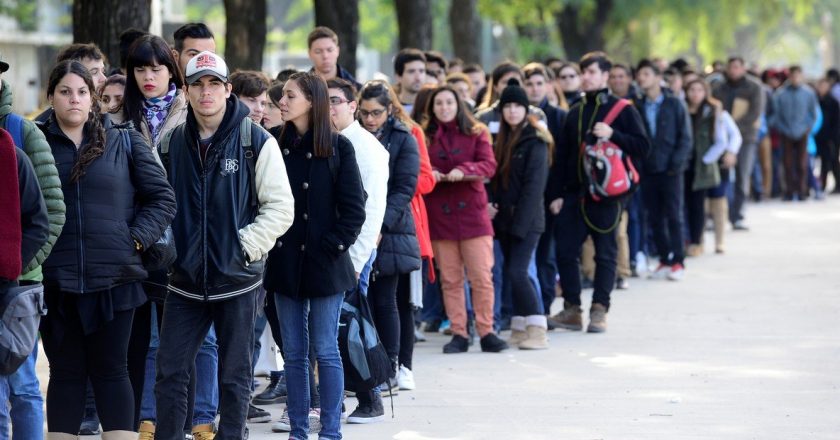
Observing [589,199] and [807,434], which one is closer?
[807,434]

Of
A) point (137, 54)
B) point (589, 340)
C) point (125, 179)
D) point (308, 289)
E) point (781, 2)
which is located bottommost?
point (589, 340)

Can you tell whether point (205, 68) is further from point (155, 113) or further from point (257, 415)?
point (257, 415)

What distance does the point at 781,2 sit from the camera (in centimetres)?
3744

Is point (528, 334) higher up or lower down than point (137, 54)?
lower down

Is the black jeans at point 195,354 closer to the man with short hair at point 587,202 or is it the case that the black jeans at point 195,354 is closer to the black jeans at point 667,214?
the man with short hair at point 587,202

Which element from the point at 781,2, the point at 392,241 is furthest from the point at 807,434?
the point at 781,2

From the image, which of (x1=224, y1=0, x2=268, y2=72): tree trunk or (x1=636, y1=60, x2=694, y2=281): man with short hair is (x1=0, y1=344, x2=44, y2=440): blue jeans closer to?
(x1=636, y1=60, x2=694, y2=281): man with short hair

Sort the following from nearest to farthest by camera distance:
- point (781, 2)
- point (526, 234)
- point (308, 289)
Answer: point (308, 289) → point (526, 234) → point (781, 2)

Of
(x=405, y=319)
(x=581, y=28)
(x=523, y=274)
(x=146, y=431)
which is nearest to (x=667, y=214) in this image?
(x=523, y=274)

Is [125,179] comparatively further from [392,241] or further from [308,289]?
[392,241]

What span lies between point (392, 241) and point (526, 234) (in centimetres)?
205

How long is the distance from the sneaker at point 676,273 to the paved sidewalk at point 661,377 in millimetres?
278

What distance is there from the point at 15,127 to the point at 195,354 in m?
1.31

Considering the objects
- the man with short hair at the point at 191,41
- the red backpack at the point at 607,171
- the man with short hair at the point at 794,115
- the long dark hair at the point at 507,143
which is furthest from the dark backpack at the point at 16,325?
the man with short hair at the point at 794,115
